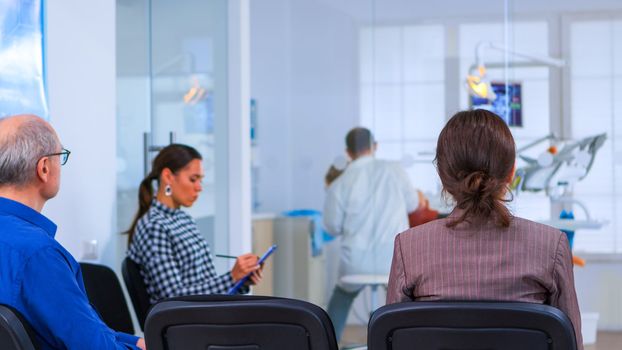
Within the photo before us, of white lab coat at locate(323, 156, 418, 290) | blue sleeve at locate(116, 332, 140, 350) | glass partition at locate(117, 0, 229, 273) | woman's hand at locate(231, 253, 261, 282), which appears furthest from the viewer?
white lab coat at locate(323, 156, 418, 290)

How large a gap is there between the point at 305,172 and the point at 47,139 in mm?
2834

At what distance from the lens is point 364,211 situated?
489cm

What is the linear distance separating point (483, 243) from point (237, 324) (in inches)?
22.6

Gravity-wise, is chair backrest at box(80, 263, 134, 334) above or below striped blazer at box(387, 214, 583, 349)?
below

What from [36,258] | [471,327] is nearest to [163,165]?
[36,258]

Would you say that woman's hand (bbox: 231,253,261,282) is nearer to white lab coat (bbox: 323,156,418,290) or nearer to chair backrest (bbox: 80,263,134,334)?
chair backrest (bbox: 80,263,134,334)

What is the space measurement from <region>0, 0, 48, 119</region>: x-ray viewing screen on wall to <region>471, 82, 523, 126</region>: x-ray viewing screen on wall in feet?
7.52

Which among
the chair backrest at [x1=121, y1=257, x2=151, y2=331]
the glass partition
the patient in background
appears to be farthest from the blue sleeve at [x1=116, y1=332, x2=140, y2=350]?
the glass partition

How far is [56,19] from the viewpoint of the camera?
362 cm

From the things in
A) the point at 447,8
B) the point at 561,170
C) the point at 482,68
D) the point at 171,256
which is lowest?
the point at 171,256

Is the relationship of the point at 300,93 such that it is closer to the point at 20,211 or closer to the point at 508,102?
the point at 508,102

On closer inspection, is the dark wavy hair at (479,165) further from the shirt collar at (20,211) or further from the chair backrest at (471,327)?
the shirt collar at (20,211)

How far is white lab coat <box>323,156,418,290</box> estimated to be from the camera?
15.9 ft

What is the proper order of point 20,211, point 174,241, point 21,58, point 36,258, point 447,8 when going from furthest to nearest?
point 447,8 → point 174,241 → point 21,58 → point 20,211 → point 36,258
